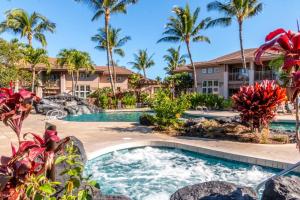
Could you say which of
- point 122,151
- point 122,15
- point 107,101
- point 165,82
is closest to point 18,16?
A: point 122,15

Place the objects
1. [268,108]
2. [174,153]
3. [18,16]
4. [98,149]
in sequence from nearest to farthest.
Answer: [98,149]
[174,153]
[268,108]
[18,16]

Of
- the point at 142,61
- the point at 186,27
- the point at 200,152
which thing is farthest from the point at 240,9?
the point at 142,61

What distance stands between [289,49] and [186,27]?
31.1 m

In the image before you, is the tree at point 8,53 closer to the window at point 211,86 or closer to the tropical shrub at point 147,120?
the tropical shrub at point 147,120

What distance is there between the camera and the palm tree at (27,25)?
3219 centimetres

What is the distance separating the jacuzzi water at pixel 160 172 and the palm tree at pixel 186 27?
25.2m

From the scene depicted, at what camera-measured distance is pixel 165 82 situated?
38.1m

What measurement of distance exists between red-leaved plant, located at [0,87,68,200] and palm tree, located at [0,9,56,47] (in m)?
33.2

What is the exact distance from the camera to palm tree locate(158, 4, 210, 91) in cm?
3180

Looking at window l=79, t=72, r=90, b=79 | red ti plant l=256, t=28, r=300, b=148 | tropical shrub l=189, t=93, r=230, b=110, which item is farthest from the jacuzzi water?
window l=79, t=72, r=90, b=79

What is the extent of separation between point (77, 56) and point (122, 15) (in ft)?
24.4

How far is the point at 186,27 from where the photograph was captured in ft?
105

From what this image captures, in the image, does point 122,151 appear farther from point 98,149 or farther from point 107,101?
point 107,101

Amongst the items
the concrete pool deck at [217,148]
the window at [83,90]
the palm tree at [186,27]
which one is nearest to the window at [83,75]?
the window at [83,90]
